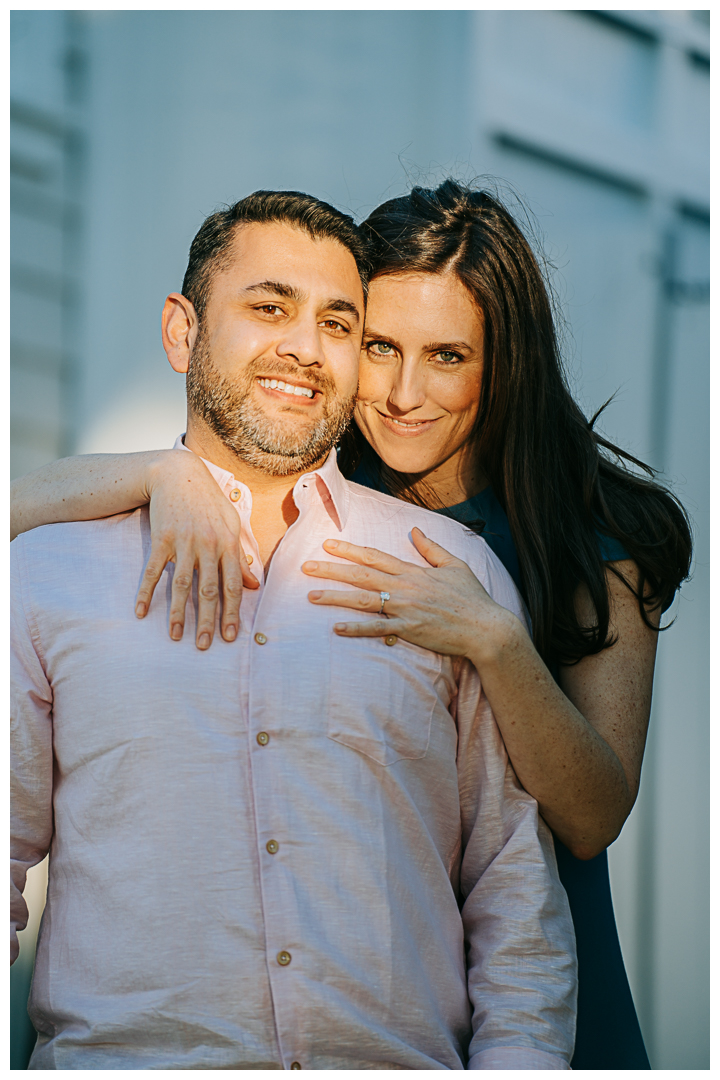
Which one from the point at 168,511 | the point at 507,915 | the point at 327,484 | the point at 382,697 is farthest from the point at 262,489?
the point at 507,915

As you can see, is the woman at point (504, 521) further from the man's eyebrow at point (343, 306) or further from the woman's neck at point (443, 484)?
the man's eyebrow at point (343, 306)

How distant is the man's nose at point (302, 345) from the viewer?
67.7 inches

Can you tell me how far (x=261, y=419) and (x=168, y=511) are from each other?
0.22m

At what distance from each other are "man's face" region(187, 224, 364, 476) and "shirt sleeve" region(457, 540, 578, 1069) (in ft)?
1.53

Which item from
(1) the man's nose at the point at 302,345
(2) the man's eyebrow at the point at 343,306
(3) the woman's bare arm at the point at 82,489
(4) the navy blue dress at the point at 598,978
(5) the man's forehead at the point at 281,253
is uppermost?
(5) the man's forehead at the point at 281,253

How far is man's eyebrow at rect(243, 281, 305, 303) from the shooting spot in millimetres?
1747

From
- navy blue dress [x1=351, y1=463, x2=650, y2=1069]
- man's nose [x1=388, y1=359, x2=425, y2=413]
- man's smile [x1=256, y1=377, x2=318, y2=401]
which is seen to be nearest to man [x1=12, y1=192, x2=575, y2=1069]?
man's smile [x1=256, y1=377, x2=318, y2=401]

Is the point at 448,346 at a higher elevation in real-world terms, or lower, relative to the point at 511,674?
higher

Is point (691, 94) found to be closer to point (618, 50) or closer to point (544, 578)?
point (618, 50)

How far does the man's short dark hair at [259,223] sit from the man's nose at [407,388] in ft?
0.65

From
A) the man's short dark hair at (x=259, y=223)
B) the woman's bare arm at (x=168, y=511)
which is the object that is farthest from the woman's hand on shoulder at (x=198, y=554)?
the man's short dark hair at (x=259, y=223)

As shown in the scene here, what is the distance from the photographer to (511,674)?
1.64 meters

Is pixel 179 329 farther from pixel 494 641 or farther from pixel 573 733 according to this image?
pixel 573 733
